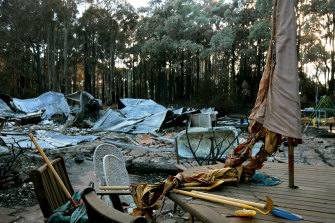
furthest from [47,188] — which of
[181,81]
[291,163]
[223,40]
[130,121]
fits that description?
[181,81]

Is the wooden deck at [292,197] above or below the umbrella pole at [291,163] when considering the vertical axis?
below

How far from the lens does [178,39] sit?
30531 millimetres

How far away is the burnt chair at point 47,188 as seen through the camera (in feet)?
6.79

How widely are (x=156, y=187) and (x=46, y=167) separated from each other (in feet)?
3.27

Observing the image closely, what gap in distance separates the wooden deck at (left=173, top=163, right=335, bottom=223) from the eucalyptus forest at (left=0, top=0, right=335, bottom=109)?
2220cm

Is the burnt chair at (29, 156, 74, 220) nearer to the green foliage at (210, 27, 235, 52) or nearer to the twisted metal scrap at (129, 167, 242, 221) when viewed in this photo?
the twisted metal scrap at (129, 167, 242, 221)

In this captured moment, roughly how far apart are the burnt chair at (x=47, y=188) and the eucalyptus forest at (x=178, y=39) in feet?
76.5

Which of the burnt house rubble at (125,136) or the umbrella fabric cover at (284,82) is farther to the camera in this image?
the burnt house rubble at (125,136)

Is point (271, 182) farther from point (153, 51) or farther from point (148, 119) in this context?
point (153, 51)

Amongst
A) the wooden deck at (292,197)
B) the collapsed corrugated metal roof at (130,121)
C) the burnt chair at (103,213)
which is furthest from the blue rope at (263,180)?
the collapsed corrugated metal roof at (130,121)

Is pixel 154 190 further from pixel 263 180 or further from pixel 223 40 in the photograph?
pixel 223 40

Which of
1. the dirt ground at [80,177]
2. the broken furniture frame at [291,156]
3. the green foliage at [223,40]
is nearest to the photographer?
the broken furniture frame at [291,156]

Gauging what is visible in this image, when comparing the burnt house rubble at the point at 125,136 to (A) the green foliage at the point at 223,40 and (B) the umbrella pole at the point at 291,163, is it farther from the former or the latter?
(A) the green foliage at the point at 223,40

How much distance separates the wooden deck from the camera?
199 cm
